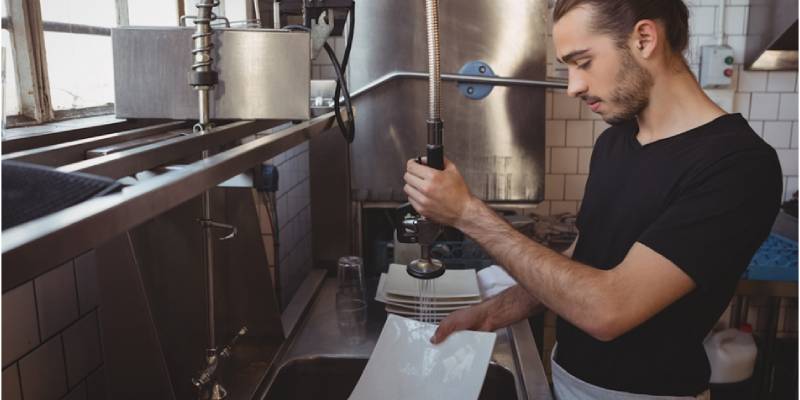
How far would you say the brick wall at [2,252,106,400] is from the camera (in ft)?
3.43

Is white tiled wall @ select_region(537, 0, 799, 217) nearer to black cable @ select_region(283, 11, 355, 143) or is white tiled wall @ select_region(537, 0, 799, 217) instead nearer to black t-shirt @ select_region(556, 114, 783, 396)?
black t-shirt @ select_region(556, 114, 783, 396)

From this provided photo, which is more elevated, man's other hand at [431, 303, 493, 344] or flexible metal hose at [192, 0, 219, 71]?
flexible metal hose at [192, 0, 219, 71]

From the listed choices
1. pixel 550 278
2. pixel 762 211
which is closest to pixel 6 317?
pixel 550 278

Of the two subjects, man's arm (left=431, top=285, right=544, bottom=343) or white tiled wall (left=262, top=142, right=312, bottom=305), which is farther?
white tiled wall (left=262, top=142, right=312, bottom=305)

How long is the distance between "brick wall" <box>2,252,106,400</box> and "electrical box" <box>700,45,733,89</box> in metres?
2.91

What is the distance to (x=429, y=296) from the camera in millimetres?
1729

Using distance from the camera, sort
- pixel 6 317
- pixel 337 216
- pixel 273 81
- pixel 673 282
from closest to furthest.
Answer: pixel 6 317 → pixel 673 282 → pixel 273 81 → pixel 337 216

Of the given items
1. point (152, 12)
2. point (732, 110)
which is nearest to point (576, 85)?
point (152, 12)

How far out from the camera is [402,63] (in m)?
2.35

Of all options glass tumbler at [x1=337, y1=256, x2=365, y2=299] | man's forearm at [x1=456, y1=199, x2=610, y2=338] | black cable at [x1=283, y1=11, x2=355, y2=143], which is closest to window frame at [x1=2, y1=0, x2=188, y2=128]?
black cable at [x1=283, y1=11, x2=355, y2=143]

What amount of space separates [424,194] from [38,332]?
0.72m

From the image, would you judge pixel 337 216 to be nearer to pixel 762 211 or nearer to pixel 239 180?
pixel 239 180

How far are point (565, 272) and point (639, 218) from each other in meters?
0.23

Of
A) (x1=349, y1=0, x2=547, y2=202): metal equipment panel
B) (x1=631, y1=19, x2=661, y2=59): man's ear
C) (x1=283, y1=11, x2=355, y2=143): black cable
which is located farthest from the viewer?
(x1=349, y1=0, x2=547, y2=202): metal equipment panel
